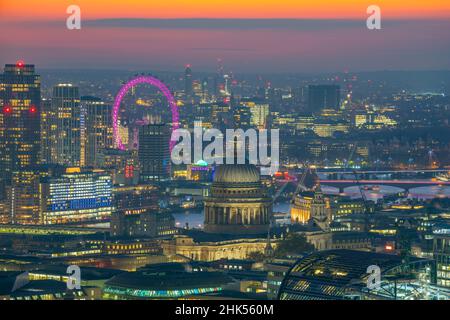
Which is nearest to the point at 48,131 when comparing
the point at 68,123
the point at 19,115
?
the point at 68,123

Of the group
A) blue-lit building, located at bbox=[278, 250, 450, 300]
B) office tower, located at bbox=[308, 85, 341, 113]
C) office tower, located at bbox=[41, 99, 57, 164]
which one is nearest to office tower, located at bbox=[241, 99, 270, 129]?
office tower, located at bbox=[308, 85, 341, 113]

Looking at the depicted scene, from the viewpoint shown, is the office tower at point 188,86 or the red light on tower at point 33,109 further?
the office tower at point 188,86

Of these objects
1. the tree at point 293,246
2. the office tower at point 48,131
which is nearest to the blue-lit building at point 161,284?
the tree at point 293,246

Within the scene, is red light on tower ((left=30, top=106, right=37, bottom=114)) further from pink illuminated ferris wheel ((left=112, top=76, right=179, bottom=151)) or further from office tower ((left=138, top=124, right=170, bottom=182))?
pink illuminated ferris wheel ((left=112, top=76, right=179, bottom=151))

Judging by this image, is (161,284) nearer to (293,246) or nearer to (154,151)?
(293,246)

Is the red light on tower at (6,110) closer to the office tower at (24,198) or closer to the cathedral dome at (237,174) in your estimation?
the office tower at (24,198)

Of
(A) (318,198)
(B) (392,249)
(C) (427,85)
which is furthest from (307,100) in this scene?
(B) (392,249)

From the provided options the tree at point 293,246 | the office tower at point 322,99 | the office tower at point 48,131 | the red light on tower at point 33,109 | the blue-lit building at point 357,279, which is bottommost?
the tree at point 293,246

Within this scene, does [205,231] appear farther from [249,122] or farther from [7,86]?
[249,122]
